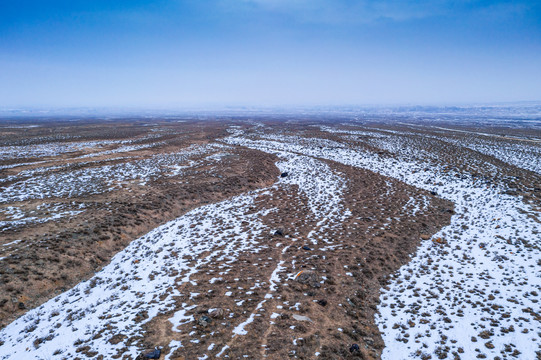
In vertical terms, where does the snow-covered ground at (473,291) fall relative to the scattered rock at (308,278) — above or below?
below

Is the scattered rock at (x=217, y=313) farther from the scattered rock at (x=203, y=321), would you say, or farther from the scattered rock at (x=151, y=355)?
the scattered rock at (x=151, y=355)

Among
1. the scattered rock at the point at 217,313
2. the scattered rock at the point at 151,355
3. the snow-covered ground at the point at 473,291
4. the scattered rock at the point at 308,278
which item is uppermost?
the scattered rock at the point at 151,355

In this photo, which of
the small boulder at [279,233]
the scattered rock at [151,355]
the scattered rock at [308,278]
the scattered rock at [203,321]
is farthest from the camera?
the small boulder at [279,233]

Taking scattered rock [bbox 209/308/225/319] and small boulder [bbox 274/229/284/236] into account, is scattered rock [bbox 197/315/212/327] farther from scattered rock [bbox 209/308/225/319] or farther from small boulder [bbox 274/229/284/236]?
small boulder [bbox 274/229/284/236]

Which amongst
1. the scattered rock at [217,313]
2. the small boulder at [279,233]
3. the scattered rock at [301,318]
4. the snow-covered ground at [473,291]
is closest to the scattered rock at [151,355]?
the scattered rock at [217,313]

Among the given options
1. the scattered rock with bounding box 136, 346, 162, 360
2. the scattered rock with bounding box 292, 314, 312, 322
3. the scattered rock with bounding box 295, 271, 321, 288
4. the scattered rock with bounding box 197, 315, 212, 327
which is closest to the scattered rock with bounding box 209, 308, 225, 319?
the scattered rock with bounding box 197, 315, 212, 327

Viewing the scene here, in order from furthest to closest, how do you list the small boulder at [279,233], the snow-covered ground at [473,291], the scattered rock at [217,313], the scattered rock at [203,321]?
the small boulder at [279,233]
the scattered rock at [217,313]
the scattered rock at [203,321]
the snow-covered ground at [473,291]

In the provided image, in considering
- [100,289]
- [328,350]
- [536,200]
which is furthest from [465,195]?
[100,289]

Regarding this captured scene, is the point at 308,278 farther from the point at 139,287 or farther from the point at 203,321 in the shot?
the point at 139,287

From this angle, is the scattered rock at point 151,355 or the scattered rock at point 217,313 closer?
the scattered rock at point 151,355
